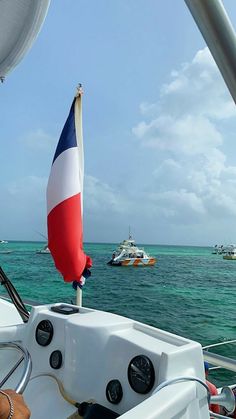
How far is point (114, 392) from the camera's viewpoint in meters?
1.38

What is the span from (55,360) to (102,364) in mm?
372

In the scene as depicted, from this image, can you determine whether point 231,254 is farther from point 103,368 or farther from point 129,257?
point 103,368

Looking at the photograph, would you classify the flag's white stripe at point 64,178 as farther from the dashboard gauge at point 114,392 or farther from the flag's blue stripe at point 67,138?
the dashboard gauge at point 114,392

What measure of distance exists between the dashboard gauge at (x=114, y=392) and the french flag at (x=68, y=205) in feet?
5.54

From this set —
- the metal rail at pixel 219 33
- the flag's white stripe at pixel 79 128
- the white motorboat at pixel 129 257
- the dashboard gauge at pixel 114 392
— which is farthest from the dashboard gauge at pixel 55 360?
the white motorboat at pixel 129 257

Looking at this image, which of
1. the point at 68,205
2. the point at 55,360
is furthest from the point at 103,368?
the point at 68,205

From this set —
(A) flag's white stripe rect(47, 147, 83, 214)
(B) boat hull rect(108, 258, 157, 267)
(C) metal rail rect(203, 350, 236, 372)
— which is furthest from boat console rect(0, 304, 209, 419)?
(B) boat hull rect(108, 258, 157, 267)

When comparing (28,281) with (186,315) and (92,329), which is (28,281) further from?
(92,329)

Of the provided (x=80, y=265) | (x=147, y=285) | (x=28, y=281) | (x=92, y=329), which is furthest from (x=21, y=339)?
(x=28, y=281)

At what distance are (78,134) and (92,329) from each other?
7.99 feet

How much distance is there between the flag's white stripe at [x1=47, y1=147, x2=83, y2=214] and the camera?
3.20 m

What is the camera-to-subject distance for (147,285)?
75.3 feet

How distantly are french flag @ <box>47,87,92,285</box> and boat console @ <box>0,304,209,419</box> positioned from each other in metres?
1.08

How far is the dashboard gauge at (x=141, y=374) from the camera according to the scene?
1.26 m
